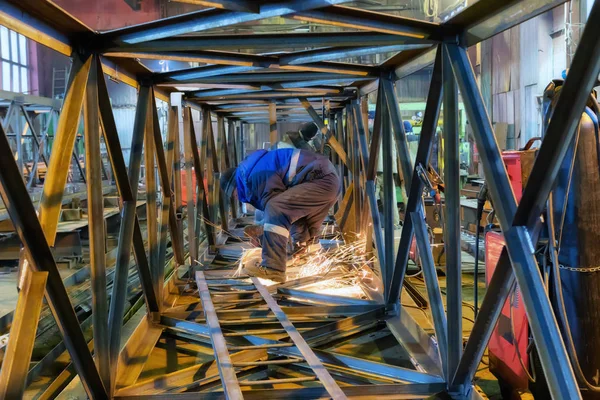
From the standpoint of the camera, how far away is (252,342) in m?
4.61

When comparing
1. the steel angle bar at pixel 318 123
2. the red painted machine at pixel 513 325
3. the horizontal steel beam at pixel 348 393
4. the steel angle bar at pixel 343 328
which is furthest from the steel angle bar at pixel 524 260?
the steel angle bar at pixel 318 123

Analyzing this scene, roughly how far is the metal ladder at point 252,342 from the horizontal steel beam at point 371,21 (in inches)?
75.1

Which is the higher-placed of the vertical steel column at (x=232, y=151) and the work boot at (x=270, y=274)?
the vertical steel column at (x=232, y=151)

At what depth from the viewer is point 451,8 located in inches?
434

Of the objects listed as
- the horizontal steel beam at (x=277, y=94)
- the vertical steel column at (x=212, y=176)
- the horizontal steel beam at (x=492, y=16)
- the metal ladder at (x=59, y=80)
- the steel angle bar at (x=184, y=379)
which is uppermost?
the metal ladder at (x=59, y=80)

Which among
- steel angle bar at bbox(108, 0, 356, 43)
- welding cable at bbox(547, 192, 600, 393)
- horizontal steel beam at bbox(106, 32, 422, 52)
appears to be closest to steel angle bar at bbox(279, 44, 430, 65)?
horizontal steel beam at bbox(106, 32, 422, 52)

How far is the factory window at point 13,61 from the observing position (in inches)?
730

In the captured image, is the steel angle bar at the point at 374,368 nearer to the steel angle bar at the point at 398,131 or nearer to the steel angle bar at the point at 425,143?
the steel angle bar at the point at 425,143

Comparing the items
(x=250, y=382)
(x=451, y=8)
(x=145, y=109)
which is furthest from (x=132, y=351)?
(x=451, y=8)

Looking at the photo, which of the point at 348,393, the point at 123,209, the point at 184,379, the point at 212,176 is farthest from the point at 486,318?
the point at 212,176

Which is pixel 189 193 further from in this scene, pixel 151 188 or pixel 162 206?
pixel 151 188

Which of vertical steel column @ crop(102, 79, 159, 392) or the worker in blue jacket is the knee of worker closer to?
the worker in blue jacket

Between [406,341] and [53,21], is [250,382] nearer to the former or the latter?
[406,341]

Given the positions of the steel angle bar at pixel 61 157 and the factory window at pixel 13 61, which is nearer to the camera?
the steel angle bar at pixel 61 157
